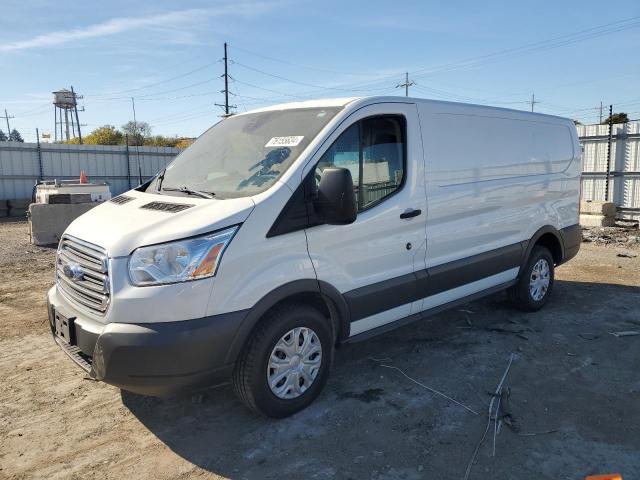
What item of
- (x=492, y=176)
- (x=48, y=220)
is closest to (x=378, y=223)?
(x=492, y=176)

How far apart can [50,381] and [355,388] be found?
2.49m

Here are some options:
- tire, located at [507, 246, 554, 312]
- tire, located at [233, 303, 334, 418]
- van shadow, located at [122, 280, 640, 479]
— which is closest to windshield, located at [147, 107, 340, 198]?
tire, located at [233, 303, 334, 418]

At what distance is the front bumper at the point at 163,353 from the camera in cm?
294

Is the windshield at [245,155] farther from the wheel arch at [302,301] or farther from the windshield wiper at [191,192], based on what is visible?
the wheel arch at [302,301]

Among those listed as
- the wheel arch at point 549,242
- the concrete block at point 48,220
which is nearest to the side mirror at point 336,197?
the wheel arch at point 549,242

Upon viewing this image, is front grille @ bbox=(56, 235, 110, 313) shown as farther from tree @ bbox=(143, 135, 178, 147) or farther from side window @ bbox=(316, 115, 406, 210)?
tree @ bbox=(143, 135, 178, 147)

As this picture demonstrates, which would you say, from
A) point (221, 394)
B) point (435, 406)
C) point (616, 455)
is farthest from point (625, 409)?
point (221, 394)

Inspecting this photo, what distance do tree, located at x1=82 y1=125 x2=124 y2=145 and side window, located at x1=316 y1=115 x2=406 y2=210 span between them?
A: 52253 mm

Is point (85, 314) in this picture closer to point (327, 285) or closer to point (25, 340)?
point (327, 285)

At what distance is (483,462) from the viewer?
9.87 ft

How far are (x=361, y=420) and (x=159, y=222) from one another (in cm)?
186

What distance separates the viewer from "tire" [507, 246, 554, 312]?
576cm

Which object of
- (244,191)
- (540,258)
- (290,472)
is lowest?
(290,472)

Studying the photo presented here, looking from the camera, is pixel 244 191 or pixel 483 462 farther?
pixel 244 191
